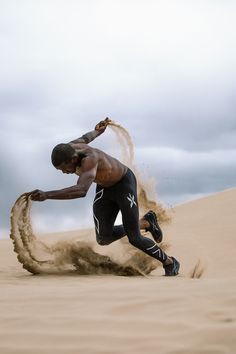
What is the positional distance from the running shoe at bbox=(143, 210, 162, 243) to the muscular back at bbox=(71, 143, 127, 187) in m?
0.75

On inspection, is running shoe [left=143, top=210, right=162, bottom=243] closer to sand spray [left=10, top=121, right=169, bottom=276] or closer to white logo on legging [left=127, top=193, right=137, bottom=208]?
sand spray [left=10, top=121, right=169, bottom=276]

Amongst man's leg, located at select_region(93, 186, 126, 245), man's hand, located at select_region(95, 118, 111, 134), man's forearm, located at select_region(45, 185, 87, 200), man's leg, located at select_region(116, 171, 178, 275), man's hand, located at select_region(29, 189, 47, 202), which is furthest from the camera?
man's hand, located at select_region(95, 118, 111, 134)

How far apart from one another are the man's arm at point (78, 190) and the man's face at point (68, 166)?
0.36ft

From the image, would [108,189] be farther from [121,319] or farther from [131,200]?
[121,319]

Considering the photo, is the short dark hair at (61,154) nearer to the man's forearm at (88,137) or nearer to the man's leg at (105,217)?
the man's forearm at (88,137)

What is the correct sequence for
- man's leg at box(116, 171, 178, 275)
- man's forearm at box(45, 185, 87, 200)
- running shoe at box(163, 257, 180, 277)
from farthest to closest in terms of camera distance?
running shoe at box(163, 257, 180, 277)
man's leg at box(116, 171, 178, 275)
man's forearm at box(45, 185, 87, 200)

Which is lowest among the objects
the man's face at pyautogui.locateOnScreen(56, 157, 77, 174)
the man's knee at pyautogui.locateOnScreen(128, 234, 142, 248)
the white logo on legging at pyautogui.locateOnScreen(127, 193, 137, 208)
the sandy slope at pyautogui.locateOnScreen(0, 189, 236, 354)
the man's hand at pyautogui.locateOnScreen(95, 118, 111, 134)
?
the sandy slope at pyautogui.locateOnScreen(0, 189, 236, 354)

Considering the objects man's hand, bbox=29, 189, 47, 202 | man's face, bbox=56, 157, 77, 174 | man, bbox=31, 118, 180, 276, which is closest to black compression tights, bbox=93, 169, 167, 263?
man, bbox=31, 118, 180, 276

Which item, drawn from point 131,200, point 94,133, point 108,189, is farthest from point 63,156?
point 94,133

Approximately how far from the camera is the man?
543cm

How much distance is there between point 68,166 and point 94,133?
1.07 m

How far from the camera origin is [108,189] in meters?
6.05

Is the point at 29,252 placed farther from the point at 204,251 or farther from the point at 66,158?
the point at 204,251

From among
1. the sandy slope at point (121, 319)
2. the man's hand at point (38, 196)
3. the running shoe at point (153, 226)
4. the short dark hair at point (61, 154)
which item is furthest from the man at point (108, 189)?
the sandy slope at point (121, 319)
